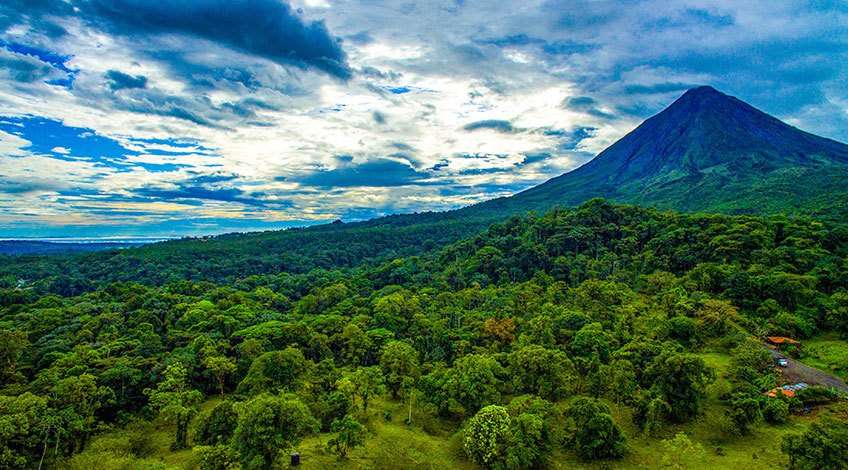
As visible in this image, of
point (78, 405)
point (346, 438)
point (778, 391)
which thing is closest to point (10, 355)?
point (78, 405)

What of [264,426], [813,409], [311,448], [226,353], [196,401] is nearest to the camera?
[264,426]

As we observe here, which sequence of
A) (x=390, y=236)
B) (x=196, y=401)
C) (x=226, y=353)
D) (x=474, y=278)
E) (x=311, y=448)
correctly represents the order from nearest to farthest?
(x=311, y=448)
(x=196, y=401)
(x=226, y=353)
(x=474, y=278)
(x=390, y=236)

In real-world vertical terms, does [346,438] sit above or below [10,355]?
below

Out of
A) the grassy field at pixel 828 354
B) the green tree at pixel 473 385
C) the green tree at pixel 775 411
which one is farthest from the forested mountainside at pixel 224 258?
the green tree at pixel 775 411

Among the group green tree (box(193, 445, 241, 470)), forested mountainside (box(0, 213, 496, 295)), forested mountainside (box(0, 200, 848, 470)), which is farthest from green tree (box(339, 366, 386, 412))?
forested mountainside (box(0, 213, 496, 295))

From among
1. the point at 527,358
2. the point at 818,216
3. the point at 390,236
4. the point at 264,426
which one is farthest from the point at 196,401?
the point at 390,236

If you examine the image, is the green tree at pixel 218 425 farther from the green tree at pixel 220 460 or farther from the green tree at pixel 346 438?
the green tree at pixel 346 438

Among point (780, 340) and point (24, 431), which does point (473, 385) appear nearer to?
point (24, 431)

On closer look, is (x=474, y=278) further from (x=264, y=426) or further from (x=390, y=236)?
(x=390, y=236)

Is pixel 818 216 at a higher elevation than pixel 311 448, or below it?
higher
